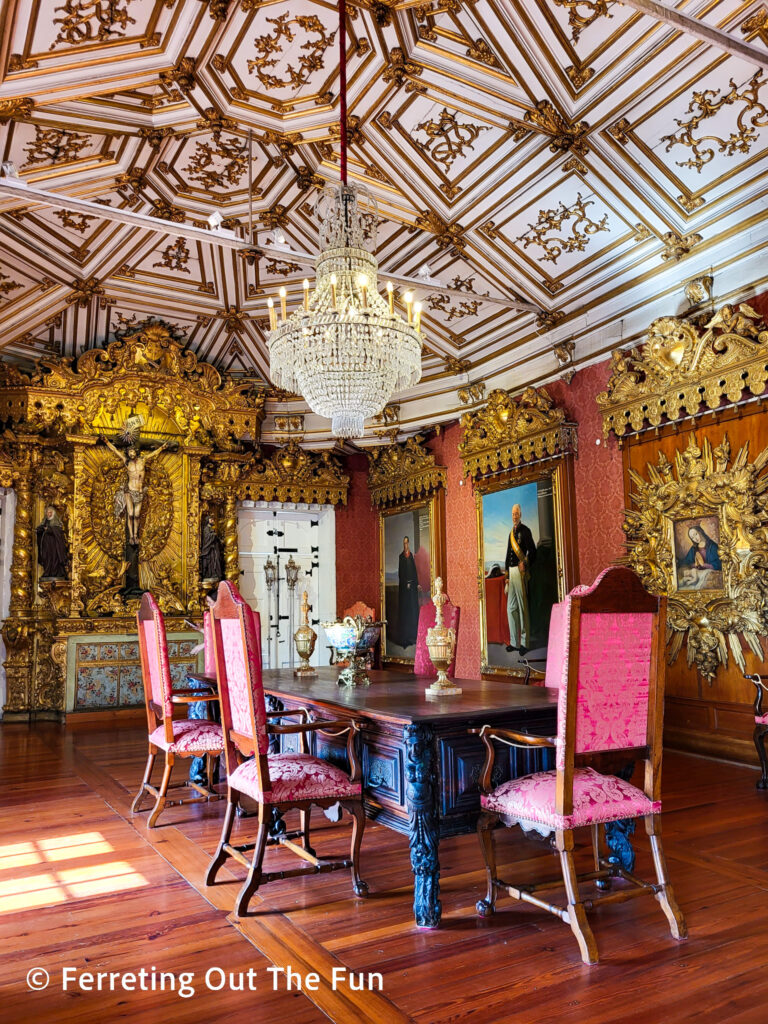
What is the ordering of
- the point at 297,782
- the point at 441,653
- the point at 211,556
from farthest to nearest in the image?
the point at 211,556 < the point at 441,653 < the point at 297,782

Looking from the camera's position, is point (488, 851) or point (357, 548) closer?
point (488, 851)

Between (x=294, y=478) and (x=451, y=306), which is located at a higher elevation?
(x=451, y=306)

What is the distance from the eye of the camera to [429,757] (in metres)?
2.83

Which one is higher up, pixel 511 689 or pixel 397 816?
pixel 511 689

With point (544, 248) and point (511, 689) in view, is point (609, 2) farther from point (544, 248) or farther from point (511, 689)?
point (511, 689)

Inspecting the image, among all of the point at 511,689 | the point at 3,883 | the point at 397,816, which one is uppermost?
the point at 511,689

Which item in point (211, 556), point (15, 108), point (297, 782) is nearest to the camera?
point (297, 782)

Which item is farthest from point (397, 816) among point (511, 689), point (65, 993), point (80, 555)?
point (80, 555)

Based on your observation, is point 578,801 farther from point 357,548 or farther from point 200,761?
point 357,548

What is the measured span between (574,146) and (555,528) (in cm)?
343

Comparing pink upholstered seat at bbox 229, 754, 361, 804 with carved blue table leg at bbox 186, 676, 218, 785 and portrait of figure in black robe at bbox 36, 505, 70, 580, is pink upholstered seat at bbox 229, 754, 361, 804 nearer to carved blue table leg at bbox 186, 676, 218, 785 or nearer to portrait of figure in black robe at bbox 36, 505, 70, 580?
carved blue table leg at bbox 186, 676, 218, 785

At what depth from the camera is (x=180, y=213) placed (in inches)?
284

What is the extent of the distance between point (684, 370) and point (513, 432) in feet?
7.47

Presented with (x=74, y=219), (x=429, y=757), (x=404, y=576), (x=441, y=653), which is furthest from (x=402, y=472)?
(x=429, y=757)
